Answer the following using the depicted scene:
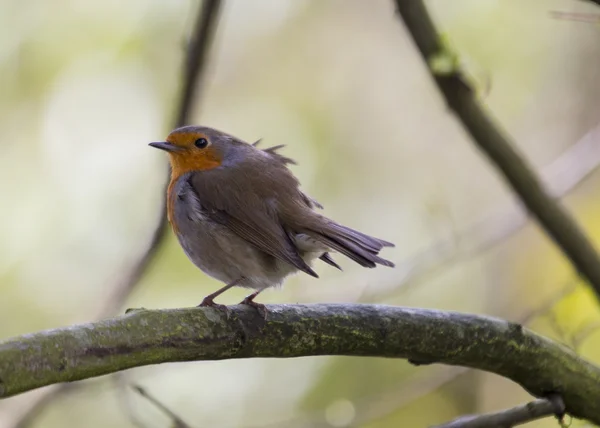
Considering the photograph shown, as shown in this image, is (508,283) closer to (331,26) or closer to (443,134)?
(443,134)

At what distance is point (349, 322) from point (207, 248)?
3.54 feet

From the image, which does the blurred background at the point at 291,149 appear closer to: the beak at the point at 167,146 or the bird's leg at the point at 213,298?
the beak at the point at 167,146

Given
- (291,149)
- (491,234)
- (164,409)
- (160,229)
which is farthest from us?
(291,149)

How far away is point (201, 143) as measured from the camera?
172 inches

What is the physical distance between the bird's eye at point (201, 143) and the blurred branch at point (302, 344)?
1655mm

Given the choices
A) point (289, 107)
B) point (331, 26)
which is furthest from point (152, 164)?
point (331, 26)

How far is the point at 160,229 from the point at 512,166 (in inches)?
69.5

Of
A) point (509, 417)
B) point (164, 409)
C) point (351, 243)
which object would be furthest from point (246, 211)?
point (509, 417)

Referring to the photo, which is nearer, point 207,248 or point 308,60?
point 207,248

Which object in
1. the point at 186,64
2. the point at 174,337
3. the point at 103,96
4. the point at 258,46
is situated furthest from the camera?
the point at 258,46

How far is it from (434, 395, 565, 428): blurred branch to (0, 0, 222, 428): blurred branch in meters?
1.85

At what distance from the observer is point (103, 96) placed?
7.95 m

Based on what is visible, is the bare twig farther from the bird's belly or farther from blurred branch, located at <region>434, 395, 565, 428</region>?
the bird's belly

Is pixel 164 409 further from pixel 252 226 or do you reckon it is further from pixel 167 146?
pixel 167 146
